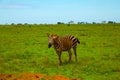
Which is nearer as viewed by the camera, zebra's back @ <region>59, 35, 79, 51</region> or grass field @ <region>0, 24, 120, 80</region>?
grass field @ <region>0, 24, 120, 80</region>

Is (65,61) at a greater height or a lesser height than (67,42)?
lesser

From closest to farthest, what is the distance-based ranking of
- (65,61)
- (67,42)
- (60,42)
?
(60,42), (67,42), (65,61)

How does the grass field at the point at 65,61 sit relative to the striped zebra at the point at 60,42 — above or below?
below

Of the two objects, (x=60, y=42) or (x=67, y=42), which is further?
(x=67, y=42)

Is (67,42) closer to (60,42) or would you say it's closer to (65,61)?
(60,42)

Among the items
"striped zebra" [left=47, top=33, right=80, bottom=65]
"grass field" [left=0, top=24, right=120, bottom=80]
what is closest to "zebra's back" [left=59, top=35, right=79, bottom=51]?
"striped zebra" [left=47, top=33, right=80, bottom=65]

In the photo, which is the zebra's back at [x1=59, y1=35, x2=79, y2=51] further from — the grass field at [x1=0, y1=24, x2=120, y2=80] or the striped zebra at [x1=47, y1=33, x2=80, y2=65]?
the grass field at [x1=0, y1=24, x2=120, y2=80]

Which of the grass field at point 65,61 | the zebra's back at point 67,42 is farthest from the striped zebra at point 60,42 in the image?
the grass field at point 65,61

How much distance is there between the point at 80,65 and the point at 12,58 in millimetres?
5427

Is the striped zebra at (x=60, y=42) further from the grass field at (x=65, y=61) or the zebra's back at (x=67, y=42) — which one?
the grass field at (x=65, y=61)

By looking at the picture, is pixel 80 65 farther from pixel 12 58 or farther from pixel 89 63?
pixel 12 58

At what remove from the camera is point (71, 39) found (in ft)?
65.4

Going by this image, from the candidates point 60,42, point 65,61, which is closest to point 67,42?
point 60,42

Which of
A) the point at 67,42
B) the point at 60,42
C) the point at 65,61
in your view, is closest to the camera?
the point at 60,42
